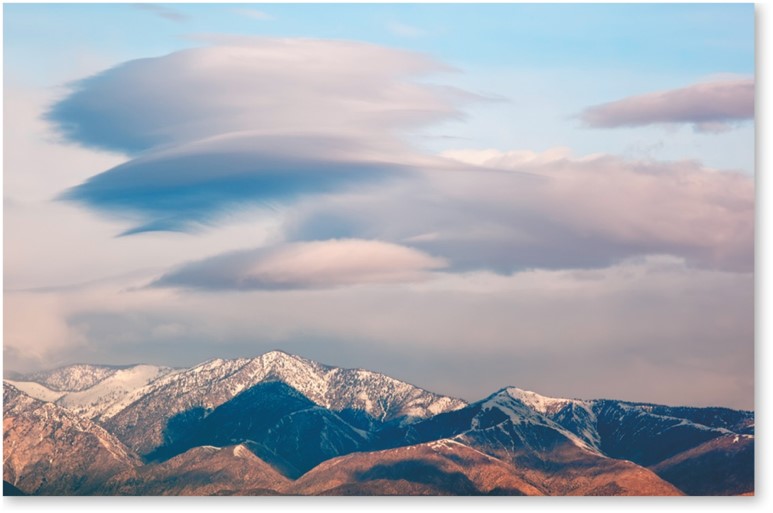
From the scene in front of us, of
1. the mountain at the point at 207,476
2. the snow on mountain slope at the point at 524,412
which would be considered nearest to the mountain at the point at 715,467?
the snow on mountain slope at the point at 524,412

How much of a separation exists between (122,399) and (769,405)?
23.9 m

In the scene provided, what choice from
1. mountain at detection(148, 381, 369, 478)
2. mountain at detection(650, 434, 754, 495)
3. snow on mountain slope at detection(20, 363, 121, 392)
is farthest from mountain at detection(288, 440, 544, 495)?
snow on mountain slope at detection(20, 363, 121, 392)

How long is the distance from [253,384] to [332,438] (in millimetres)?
4440

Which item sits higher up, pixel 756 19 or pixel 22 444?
pixel 756 19

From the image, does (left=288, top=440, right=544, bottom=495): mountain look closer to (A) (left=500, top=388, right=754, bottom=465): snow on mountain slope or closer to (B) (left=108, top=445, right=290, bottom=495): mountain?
(B) (left=108, top=445, right=290, bottom=495): mountain

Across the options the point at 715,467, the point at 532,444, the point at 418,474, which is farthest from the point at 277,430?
the point at 715,467

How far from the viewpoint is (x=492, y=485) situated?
41375 millimetres

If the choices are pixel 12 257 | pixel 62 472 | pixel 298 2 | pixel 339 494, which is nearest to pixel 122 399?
pixel 62 472

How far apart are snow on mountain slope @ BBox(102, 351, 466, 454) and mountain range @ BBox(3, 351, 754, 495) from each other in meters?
0.09

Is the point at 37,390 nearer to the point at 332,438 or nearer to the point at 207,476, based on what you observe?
the point at 207,476

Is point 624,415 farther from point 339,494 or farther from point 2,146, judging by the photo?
point 2,146

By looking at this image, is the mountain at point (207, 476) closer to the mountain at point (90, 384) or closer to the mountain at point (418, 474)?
the mountain at point (418, 474)

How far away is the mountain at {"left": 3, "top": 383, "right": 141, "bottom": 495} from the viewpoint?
40031 mm

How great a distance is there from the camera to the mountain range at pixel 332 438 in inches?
1590
